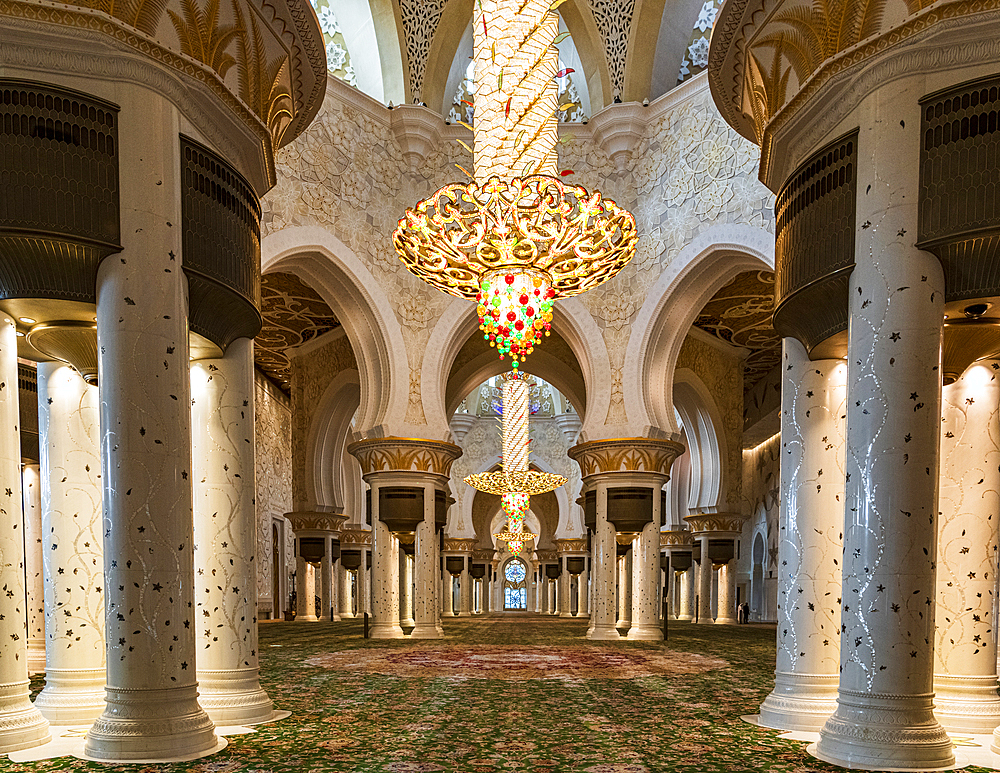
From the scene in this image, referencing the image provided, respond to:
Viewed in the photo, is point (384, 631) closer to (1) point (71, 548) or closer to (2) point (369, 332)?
(2) point (369, 332)

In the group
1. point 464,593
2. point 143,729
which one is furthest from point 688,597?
point 143,729

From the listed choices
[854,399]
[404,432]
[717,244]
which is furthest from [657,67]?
[854,399]

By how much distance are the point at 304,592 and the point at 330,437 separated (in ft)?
10.2

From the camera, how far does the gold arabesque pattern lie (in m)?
7.88

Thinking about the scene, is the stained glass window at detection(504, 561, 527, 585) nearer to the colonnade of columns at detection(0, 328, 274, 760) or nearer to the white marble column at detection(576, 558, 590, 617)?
the white marble column at detection(576, 558, 590, 617)

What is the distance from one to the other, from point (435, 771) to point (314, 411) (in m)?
12.6

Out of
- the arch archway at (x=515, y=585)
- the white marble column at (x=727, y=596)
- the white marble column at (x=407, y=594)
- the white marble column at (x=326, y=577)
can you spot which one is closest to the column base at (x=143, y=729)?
the white marble column at (x=407, y=594)

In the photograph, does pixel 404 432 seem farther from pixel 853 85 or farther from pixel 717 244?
pixel 853 85

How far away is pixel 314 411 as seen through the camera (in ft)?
51.5

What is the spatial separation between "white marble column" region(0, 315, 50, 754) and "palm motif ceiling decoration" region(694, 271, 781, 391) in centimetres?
987

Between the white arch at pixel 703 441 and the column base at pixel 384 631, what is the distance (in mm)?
6580

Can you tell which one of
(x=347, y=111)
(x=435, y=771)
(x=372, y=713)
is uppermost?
(x=347, y=111)

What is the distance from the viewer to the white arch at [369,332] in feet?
36.4

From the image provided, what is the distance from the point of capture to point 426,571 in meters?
12.2
